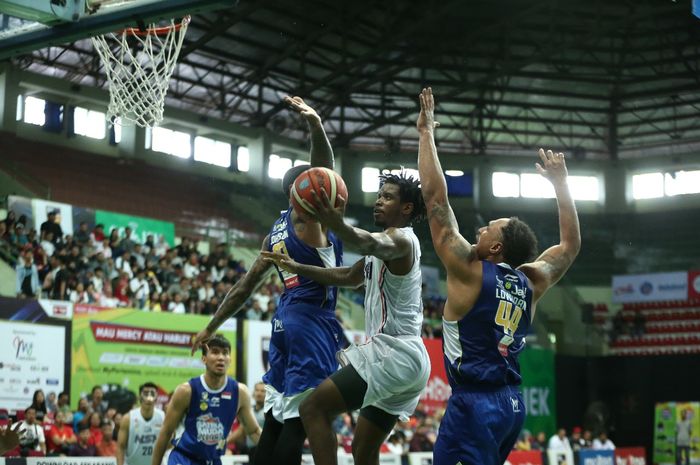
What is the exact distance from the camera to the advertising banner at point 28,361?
607 inches

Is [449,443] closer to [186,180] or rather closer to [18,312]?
[18,312]

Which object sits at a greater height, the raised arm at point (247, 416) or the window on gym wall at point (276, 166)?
the window on gym wall at point (276, 166)

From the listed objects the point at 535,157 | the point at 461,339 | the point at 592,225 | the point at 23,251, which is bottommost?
the point at 461,339

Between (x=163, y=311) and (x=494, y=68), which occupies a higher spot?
(x=494, y=68)

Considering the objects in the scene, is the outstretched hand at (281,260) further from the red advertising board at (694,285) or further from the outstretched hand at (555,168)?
the red advertising board at (694,285)

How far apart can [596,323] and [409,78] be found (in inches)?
429

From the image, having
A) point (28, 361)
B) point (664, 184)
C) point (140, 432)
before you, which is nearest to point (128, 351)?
point (28, 361)

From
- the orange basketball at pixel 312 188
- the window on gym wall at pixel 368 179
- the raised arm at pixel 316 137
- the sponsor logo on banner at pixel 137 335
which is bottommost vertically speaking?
the sponsor logo on banner at pixel 137 335

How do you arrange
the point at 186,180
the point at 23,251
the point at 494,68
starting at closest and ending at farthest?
the point at 23,251 → the point at 186,180 → the point at 494,68

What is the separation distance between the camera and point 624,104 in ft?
117

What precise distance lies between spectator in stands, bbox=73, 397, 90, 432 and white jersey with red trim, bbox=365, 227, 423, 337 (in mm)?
10411

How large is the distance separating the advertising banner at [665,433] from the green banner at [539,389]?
312cm

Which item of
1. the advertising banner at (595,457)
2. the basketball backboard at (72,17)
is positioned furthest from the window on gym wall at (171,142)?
the basketball backboard at (72,17)

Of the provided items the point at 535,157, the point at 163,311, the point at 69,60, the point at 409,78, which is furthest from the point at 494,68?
the point at 163,311
